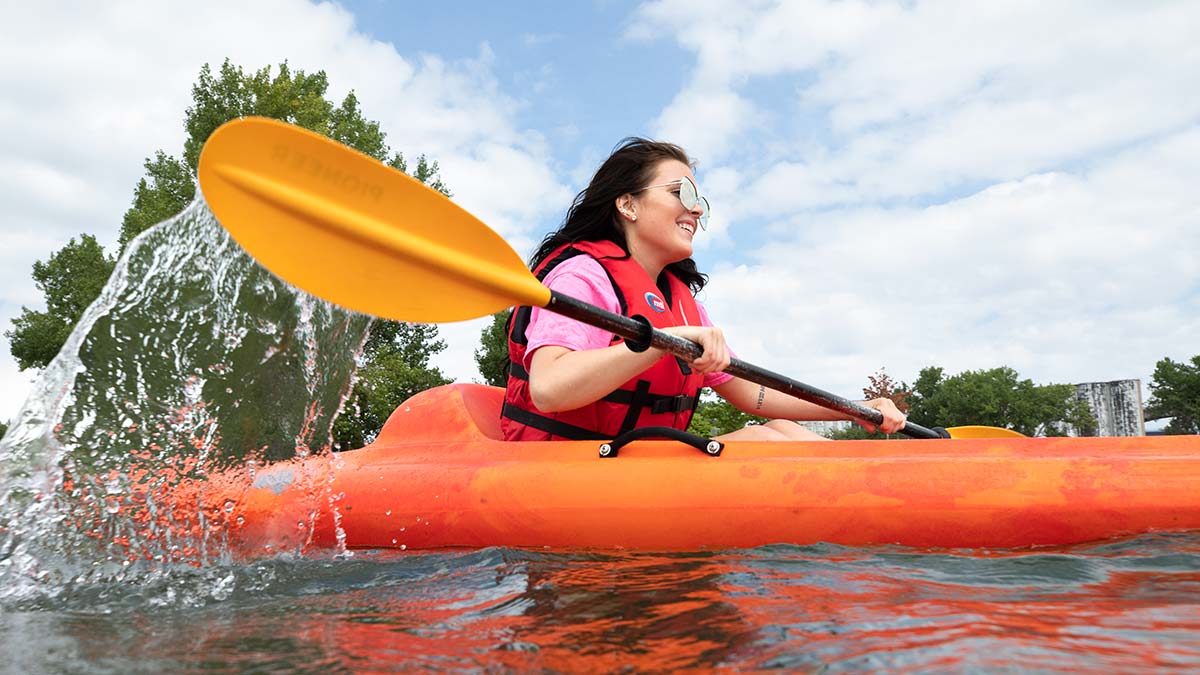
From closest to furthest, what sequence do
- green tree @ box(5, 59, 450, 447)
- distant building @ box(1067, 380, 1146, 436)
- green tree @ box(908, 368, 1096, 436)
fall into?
green tree @ box(5, 59, 450, 447), distant building @ box(1067, 380, 1146, 436), green tree @ box(908, 368, 1096, 436)

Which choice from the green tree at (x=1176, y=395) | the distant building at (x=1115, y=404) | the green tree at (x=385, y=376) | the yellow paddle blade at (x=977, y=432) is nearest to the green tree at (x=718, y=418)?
the green tree at (x=385, y=376)

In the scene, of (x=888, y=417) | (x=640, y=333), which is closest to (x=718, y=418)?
(x=888, y=417)

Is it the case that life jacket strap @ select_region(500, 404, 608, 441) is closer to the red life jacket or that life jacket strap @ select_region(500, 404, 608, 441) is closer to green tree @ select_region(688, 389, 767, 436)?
the red life jacket

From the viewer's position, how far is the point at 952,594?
1829 millimetres

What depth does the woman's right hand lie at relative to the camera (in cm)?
272

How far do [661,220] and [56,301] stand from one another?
19.5 metres

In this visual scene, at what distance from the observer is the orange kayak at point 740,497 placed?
252cm

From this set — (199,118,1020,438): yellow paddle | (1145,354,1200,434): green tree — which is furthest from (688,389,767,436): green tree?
(1145,354,1200,434): green tree

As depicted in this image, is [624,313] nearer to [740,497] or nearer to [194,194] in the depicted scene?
[740,497]

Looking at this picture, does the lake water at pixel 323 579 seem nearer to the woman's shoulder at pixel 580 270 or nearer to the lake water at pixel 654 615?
the lake water at pixel 654 615

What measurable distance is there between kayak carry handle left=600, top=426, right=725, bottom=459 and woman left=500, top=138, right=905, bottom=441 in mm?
159

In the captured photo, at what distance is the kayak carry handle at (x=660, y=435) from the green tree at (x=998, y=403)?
84.8 ft

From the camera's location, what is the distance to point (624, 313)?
3.03 m

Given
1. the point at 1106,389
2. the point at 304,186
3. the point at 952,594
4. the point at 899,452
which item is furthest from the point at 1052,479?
the point at 1106,389
